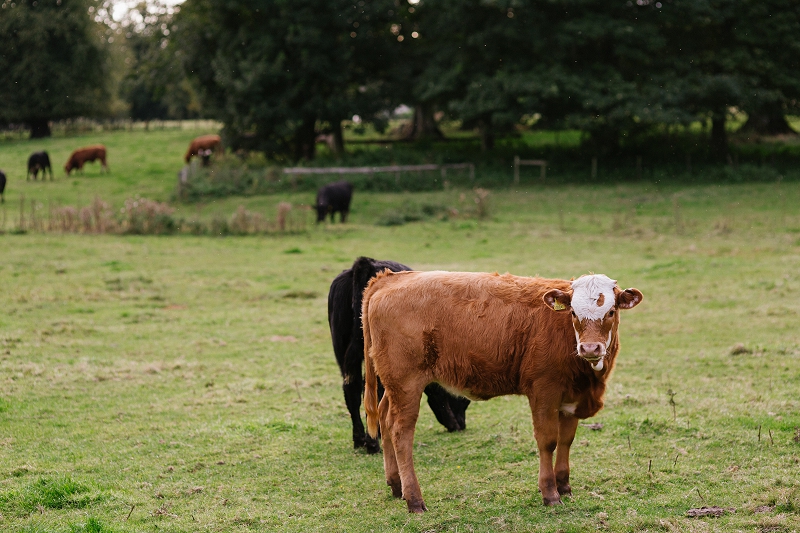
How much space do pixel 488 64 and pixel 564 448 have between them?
98.0 feet

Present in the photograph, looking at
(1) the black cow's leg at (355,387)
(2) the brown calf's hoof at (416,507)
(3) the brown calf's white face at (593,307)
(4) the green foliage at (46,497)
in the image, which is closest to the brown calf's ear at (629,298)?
(3) the brown calf's white face at (593,307)

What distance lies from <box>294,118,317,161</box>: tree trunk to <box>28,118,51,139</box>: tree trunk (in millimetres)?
21388

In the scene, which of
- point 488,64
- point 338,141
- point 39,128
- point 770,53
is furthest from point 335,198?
point 39,128

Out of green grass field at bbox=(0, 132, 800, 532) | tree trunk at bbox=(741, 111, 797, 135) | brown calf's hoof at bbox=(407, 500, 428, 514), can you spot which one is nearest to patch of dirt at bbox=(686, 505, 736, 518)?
green grass field at bbox=(0, 132, 800, 532)

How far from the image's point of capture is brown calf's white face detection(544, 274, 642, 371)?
551cm

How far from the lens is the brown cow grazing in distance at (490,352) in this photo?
589cm

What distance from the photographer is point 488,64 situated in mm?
34125

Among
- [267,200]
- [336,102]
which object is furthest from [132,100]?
[267,200]

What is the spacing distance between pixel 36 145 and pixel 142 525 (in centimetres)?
4308

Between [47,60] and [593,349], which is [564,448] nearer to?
[593,349]

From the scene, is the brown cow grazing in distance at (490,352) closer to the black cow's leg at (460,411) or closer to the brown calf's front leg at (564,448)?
the brown calf's front leg at (564,448)

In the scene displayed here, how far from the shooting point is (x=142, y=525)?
573 centimetres

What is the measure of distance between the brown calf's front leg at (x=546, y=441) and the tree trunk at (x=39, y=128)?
1971 inches

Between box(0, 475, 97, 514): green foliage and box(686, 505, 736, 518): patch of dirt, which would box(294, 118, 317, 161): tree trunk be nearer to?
box(0, 475, 97, 514): green foliage
